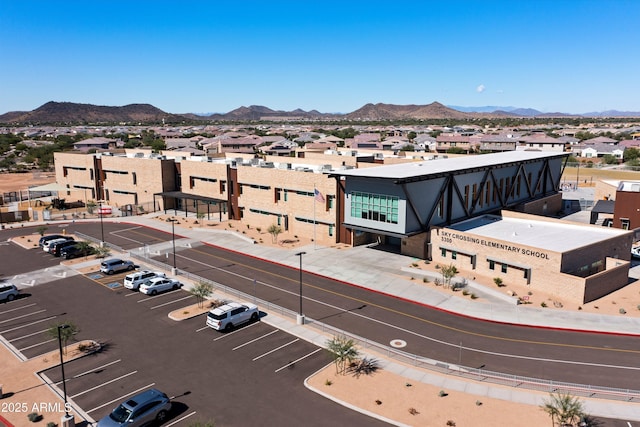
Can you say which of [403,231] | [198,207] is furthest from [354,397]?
[198,207]

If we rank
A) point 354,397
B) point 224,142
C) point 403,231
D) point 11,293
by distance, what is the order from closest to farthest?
1. point 354,397
2. point 11,293
3. point 403,231
4. point 224,142

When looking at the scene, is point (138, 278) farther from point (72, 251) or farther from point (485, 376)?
point (485, 376)

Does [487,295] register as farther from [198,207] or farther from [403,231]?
[198,207]

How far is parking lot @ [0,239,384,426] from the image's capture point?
27.4m

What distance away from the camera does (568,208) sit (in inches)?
3462

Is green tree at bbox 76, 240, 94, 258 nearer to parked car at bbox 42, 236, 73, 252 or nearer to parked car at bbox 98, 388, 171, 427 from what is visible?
parked car at bbox 42, 236, 73, 252

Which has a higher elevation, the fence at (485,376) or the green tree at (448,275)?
the green tree at (448,275)

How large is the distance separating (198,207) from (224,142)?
103 meters

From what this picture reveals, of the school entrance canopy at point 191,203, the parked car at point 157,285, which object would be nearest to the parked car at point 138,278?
the parked car at point 157,285

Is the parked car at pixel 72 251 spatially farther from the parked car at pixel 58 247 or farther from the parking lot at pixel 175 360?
the parking lot at pixel 175 360

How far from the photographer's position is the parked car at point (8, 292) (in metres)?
44.4

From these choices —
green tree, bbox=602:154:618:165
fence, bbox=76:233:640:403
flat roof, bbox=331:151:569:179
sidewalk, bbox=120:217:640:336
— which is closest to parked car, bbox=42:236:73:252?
sidewalk, bbox=120:217:640:336

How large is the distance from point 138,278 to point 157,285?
308cm

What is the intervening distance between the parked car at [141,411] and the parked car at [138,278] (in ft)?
72.9
